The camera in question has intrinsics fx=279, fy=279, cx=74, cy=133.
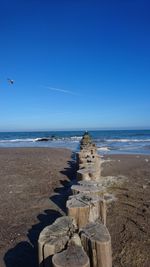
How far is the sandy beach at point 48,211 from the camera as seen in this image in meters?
4.47

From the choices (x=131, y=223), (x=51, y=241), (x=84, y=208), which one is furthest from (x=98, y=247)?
(x=131, y=223)

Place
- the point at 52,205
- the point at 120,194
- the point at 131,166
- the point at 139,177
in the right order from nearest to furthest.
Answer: the point at 52,205, the point at 120,194, the point at 139,177, the point at 131,166

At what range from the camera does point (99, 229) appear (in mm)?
3562

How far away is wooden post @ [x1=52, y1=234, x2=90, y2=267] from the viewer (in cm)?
286

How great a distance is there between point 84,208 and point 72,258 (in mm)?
1638

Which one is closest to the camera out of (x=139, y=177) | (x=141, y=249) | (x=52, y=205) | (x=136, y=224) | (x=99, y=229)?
(x=99, y=229)

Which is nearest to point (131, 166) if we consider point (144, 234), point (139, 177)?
point (139, 177)

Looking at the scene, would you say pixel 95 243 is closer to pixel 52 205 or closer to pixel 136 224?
pixel 136 224

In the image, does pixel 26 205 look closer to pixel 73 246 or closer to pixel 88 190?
pixel 88 190

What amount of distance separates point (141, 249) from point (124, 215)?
162 centimetres

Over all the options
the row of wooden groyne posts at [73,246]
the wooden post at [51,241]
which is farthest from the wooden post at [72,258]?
the wooden post at [51,241]

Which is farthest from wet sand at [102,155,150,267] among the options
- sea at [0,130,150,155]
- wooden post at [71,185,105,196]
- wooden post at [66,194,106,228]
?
sea at [0,130,150,155]

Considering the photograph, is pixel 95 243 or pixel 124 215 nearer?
pixel 95 243

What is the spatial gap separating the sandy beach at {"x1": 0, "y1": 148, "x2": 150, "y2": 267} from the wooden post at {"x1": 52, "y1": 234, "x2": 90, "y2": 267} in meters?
1.32
